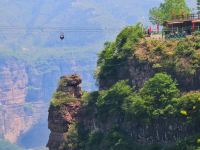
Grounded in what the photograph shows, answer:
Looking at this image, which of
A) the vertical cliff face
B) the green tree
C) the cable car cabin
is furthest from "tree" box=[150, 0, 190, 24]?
the green tree

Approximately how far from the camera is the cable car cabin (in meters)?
86.5

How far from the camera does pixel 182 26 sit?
89.5 meters

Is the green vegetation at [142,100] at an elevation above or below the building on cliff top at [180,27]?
below

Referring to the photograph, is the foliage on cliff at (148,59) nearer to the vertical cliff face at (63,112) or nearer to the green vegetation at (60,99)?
the vertical cliff face at (63,112)

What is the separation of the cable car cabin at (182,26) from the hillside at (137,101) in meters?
2.50

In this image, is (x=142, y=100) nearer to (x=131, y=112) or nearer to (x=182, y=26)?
(x=131, y=112)

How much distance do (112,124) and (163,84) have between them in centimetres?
1068

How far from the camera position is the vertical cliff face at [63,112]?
91.8 meters

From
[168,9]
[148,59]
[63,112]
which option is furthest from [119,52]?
[168,9]

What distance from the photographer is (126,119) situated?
82188 millimetres

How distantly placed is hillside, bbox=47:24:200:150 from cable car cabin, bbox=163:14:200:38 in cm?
250

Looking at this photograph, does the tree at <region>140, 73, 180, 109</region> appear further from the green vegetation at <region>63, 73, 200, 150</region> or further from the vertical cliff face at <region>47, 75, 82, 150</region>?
the vertical cliff face at <region>47, 75, 82, 150</region>

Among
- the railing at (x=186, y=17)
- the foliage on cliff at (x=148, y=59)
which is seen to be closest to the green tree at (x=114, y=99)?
the foliage on cliff at (x=148, y=59)

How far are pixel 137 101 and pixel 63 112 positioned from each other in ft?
52.6
